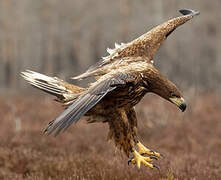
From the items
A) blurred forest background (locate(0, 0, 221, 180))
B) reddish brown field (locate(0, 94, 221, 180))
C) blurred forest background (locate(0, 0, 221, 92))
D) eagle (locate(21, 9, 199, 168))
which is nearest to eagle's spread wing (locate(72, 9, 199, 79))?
eagle (locate(21, 9, 199, 168))

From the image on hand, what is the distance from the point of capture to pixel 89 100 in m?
3.00

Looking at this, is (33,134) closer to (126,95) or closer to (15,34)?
(126,95)

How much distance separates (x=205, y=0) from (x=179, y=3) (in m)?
1.94

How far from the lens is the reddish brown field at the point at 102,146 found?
4.60 metres

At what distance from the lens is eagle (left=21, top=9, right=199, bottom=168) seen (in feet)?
10.2

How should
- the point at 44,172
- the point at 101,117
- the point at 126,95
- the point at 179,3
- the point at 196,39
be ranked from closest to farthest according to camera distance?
the point at 126,95
the point at 101,117
the point at 44,172
the point at 196,39
the point at 179,3

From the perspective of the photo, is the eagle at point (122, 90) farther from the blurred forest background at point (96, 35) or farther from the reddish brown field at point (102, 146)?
the blurred forest background at point (96, 35)

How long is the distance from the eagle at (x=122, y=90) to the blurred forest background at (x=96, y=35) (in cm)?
1531

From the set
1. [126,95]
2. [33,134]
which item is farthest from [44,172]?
[33,134]

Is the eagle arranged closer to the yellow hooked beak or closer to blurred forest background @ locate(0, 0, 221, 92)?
the yellow hooked beak

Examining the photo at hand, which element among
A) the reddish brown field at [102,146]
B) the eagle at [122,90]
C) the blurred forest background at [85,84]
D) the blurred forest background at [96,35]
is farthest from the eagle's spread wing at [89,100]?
the blurred forest background at [96,35]

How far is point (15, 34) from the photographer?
95.7 feet

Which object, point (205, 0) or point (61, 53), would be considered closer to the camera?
point (205, 0)

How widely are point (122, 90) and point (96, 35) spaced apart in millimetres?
25971
